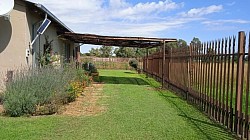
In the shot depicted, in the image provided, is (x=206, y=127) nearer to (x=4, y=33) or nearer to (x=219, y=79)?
(x=219, y=79)

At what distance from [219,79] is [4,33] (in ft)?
22.9

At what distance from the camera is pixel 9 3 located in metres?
10.1

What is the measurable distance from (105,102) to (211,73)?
12.7 feet

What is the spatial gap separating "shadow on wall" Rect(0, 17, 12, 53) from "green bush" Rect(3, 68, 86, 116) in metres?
1.86

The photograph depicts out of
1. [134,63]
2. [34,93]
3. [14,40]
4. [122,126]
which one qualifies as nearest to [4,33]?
[14,40]

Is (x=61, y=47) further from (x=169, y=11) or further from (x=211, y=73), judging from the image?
(x=211, y=73)

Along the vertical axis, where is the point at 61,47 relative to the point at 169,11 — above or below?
below

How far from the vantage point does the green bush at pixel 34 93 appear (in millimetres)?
8359

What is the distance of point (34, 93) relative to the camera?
8.90m

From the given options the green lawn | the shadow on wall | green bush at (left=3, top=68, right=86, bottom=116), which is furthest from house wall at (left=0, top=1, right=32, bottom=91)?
the green lawn

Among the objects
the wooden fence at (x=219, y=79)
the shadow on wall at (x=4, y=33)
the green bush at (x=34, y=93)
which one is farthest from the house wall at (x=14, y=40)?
the wooden fence at (x=219, y=79)

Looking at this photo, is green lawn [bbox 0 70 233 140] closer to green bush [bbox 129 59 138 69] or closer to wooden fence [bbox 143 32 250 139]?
wooden fence [bbox 143 32 250 139]

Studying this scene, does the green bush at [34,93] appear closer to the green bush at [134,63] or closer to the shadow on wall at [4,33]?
the shadow on wall at [4,33]

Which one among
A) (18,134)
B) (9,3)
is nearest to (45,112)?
(18,134)
